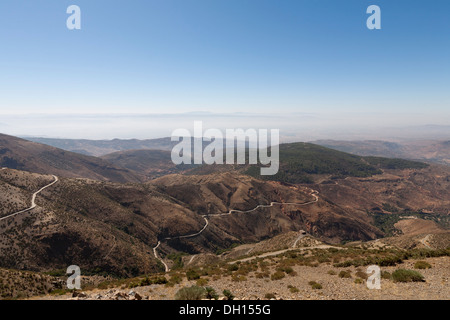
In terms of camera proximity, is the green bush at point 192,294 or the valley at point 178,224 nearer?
the green bush at point 192,294

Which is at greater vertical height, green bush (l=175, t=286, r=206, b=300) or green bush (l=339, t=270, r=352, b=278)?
green bush (l=175, t=286, r=206, b=300)

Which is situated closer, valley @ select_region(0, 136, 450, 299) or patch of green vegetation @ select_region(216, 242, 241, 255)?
valley @ select_region(0, 136, 450, 299)

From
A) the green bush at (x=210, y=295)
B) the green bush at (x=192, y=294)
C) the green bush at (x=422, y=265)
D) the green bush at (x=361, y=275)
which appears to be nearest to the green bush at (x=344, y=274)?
the green bush at (x=361, y=275)

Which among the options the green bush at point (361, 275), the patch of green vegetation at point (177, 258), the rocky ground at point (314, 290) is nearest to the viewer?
the rocky ground at point (314, 290)

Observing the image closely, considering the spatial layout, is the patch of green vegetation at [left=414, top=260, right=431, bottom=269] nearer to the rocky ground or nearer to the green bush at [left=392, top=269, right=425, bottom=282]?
the rocky ground

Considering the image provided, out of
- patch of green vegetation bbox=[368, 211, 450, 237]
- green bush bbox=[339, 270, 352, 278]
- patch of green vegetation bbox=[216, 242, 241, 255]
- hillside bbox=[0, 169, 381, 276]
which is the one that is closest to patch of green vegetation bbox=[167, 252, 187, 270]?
hillside bbox=[0, 169, 381, 276]

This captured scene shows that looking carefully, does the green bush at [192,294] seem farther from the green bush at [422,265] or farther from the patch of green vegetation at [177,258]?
the patch of green vegetation at [177,258]

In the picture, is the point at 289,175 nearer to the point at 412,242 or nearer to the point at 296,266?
the point at 412,242

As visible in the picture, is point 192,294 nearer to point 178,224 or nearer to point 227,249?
point 227,249

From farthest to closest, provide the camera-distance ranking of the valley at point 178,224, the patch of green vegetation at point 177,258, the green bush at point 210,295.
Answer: the patch of green vegetation at point 177,258 < the valley at point 178,224 < the green bush at point 210,295

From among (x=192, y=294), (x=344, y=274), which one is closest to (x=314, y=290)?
(x=344, y=274)
